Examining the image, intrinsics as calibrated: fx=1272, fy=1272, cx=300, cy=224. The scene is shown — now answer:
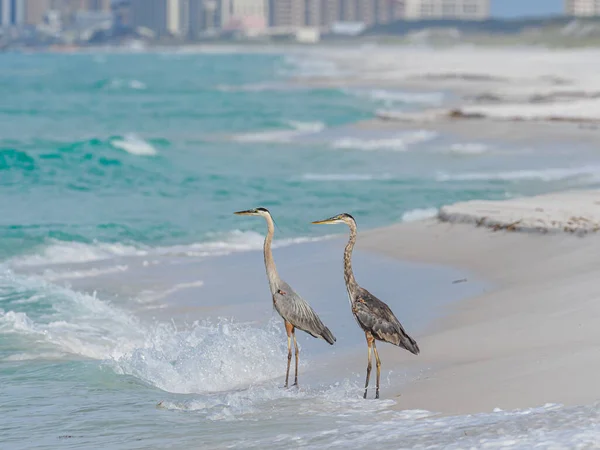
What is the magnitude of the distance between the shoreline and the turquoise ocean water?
591 mm

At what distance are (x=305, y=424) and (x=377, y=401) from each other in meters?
0.66

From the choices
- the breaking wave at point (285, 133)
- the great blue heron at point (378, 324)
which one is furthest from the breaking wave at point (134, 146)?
the great blue heron at point (378, 324)

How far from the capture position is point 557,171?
79.8 feet

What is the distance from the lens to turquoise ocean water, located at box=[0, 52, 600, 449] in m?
8.45

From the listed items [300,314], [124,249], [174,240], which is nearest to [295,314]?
[300,314]

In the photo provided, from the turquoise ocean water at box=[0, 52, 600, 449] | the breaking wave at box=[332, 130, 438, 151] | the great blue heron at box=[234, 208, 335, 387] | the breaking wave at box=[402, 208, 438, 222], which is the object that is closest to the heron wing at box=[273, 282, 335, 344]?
the great blue heron at box=[234, 208, 335, 387]

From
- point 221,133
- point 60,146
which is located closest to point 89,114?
point 221,133

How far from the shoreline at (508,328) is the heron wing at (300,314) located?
0.59 m

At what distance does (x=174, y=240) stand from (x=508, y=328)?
8718 mm

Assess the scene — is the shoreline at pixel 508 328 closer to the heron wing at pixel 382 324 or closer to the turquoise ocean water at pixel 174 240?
the heron wing at pixel 382 324

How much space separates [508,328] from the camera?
10000 millimetres

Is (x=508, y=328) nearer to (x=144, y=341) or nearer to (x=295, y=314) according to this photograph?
(x=295, y=314)

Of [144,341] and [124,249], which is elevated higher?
[144,341]

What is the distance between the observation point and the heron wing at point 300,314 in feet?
30.2
